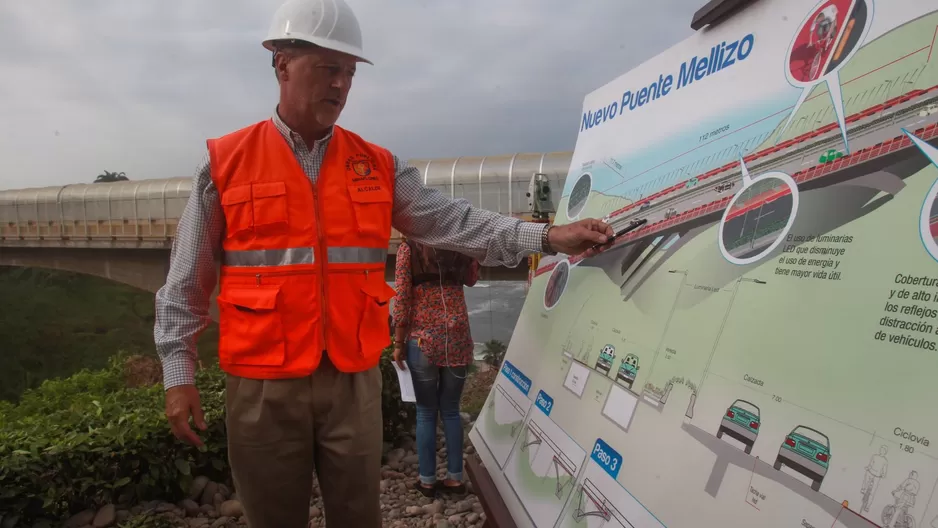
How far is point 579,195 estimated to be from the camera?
2.46m

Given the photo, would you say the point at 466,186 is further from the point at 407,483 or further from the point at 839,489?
the point at 839,489

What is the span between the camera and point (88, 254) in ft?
68.8

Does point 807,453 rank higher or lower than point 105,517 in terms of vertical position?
higher

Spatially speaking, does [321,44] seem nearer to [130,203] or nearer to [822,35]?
[822,35]

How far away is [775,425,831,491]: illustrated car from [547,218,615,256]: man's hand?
975mm

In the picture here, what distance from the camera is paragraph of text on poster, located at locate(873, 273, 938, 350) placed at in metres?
0.93

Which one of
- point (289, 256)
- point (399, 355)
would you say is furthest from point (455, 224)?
point (399, 355)

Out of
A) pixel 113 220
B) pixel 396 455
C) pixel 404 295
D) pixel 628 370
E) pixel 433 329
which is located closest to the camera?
pixel 628 370

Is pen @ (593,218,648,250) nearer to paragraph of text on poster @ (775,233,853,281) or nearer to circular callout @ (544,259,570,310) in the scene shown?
circular callout @ (544,259,570,310)

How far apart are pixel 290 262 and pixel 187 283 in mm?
390

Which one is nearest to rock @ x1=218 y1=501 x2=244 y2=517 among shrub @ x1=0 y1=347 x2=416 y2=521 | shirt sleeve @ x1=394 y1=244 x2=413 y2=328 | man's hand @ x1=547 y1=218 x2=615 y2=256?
shrub @ x1=0 y1=347 x2=416 y2=521

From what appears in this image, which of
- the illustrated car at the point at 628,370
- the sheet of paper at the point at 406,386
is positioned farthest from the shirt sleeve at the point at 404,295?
the illustrated car at the point at 628,370

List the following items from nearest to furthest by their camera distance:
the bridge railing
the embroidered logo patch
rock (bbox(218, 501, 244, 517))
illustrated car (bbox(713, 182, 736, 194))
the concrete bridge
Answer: illustrated car (bbox(713, 182, 736, 194)) < the embroidered logo patch < rock (bbox(218, 501, 244, 517)) < the bridge railing < the concrete bridge

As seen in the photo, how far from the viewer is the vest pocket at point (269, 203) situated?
6.37 feet
